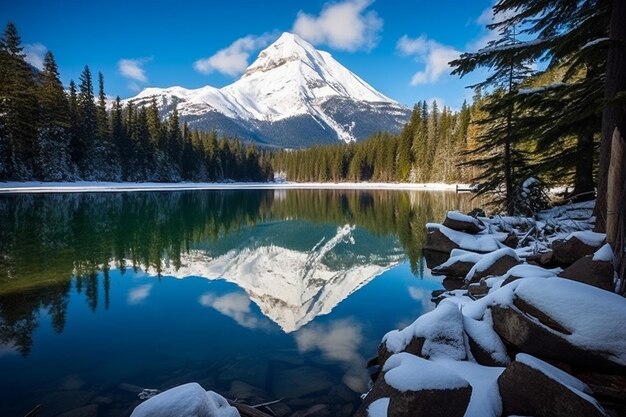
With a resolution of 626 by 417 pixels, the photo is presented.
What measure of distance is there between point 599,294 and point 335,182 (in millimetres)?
118888

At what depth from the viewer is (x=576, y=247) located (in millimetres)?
8016

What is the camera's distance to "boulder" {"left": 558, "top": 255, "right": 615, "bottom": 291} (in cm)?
544

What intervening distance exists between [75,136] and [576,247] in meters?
73.8

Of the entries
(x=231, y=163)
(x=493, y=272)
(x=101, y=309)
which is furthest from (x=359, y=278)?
(x=231, y=163)

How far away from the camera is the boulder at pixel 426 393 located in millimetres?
3715

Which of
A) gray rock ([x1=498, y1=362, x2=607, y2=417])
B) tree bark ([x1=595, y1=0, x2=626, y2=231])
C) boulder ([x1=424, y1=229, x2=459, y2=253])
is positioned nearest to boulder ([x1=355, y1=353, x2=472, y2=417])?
gray rock ([x1=498, y1=362, x2=607, y2=417])

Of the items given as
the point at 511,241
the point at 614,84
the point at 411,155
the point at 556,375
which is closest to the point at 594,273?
the point at 556,375

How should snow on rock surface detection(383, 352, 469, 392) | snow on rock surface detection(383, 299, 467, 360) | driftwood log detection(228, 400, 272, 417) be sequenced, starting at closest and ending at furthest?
1. snow on rock surface detection(383, 352, 469, 392)
2. driftwood log detection(228, 400, 272, 417)
3. snow on rock surface detection(383, 299, 467, 360)

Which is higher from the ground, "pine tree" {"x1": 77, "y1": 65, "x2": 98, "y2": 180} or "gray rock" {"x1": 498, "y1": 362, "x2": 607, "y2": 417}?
"pine tree" {"x1": 77, "y1": 65, "x2": 98, "y2": 180}

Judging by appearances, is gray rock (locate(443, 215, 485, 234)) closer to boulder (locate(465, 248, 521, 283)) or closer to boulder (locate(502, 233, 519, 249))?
boulder (locate(502, 233, 519, 249))

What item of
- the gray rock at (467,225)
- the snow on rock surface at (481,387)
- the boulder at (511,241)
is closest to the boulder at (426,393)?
the snow on rock surface at (481,387)

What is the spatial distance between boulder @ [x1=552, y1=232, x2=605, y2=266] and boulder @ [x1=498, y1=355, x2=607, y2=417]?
193 inches

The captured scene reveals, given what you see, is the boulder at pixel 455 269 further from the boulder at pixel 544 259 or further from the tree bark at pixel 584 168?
the tree bark at pixel 584 168

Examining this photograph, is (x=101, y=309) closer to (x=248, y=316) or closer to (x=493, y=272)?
(x=248, y=316)
